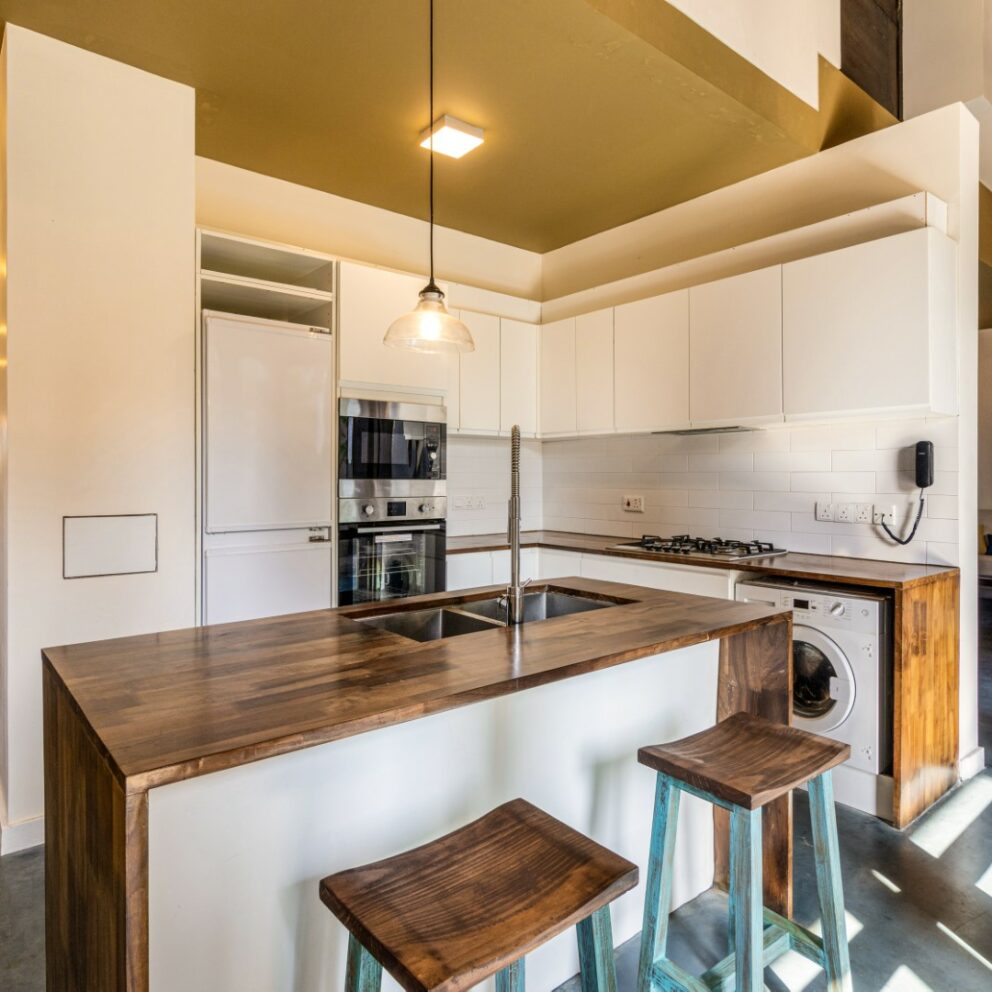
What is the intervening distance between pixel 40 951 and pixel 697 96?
3.57 m

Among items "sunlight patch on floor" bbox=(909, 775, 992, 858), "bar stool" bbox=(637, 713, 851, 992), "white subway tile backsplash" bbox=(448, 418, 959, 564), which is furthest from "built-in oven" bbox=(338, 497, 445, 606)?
"sunlight patch on floor" bbox=(909, 775, 992, 858)

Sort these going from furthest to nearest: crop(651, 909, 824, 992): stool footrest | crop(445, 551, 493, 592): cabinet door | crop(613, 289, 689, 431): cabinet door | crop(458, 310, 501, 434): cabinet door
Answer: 1. crop(458, 310, 501, 434): cabinet door
2. crop(445, 551, 493, 592): cabinet door
3. crop(613, 289, 689, 431): cabinet door
4. crop(651, 909, 824, 992): stool footrest

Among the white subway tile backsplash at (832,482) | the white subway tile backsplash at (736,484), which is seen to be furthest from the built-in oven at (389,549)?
the white subway tile backsplash at (832,482)

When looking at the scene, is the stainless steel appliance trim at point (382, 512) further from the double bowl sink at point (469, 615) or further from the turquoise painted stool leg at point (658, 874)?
the turquoise painted stool leg at point (658, 874)

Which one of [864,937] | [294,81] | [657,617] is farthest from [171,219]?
[864,937]

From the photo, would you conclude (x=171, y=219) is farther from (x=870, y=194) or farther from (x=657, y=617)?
(x=870, y=194)

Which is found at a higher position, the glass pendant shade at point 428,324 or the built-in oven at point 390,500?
the glass pendant shade at point 428,324

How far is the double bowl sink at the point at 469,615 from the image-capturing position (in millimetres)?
1999

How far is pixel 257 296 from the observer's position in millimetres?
2996

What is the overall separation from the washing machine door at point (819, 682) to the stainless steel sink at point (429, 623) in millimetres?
1366

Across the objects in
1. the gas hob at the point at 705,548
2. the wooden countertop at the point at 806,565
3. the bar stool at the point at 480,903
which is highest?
the gas hob at the point at 705,548

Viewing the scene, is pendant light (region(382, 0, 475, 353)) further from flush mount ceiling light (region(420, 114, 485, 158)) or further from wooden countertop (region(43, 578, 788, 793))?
wooden countertop (region(43, 578, 788, 793))

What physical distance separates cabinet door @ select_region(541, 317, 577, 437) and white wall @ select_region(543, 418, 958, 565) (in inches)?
13.6

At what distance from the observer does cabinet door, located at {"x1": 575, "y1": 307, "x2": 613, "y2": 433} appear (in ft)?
12.5
